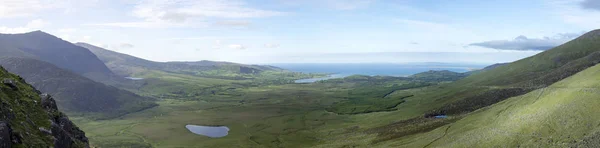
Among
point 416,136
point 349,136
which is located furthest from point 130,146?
point 416,136

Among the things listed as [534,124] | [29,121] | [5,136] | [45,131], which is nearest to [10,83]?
[29,121]

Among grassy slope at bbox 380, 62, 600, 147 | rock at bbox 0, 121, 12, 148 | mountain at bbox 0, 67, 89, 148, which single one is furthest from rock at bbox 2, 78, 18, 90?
grassy slope at bbox 380, 62, 600, 147

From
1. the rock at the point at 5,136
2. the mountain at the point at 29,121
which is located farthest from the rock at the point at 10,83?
the rock at the point at 5,136

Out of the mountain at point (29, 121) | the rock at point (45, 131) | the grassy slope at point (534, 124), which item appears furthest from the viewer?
the grassy slope at point (534, 124)

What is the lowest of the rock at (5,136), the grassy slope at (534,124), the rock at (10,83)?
the grassy slope at (534,124)

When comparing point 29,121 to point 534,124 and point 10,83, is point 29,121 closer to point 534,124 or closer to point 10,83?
point 10,83

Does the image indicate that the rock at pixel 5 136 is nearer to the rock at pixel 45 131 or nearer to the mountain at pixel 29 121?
the mountain at pixel 29 121

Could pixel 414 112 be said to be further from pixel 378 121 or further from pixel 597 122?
pixel 597 122

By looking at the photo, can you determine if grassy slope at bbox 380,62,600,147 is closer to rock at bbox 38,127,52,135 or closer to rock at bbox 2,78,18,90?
rock at bbox 38,127,52,135
